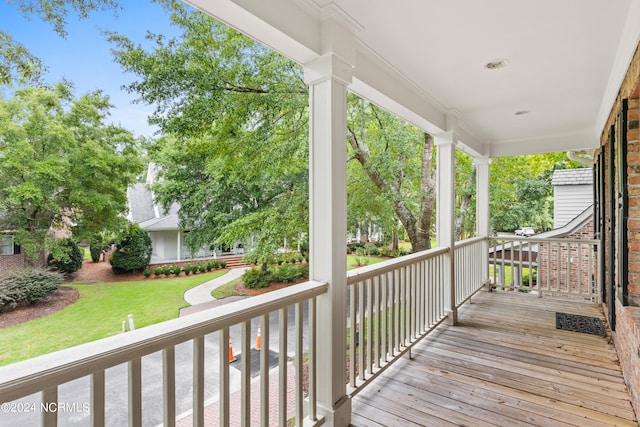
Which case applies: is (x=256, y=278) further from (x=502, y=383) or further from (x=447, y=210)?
(x=447, y=210)

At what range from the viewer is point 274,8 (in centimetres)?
157

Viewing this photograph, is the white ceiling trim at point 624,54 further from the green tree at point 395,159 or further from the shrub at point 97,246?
the shrub at point 97,246

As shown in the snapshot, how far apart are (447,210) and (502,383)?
5.87 feet

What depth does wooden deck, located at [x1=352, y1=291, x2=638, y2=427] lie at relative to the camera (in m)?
2.13

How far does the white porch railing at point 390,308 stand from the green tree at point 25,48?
5.97ft

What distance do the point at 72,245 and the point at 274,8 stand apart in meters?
1.30

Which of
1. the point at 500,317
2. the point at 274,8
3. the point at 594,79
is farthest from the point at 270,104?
the point at 500,317

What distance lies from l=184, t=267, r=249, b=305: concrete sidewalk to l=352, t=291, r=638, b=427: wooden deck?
122 cm

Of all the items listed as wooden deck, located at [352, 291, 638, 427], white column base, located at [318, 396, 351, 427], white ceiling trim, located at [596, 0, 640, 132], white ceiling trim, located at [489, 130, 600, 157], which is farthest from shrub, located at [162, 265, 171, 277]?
white ceiling trim, located at [489, 130, 600, 157]

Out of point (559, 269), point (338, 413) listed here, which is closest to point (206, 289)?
point (338, 413)

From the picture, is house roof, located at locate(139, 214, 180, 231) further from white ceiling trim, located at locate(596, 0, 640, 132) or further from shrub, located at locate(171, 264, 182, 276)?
white ceiling trim, located at locate(596, 0, 640, 132)

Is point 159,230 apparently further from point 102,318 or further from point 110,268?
point 102,318

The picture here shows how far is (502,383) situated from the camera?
253cm

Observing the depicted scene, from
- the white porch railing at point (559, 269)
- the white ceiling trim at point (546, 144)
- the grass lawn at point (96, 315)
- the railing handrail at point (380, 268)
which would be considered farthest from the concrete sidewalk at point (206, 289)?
the white ceiling trim at point (546, 144)
